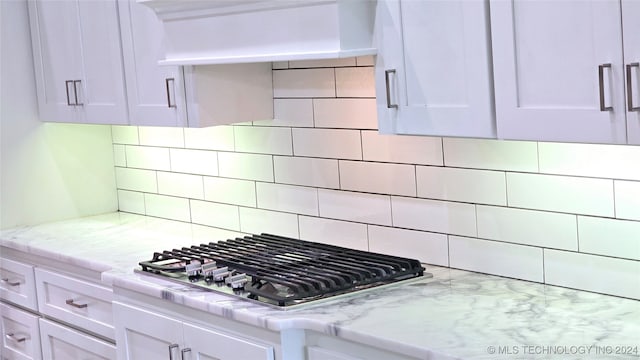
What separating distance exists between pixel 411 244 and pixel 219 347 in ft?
2.43

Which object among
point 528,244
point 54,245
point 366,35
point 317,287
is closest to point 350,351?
point 317,287

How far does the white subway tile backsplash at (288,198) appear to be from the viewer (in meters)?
3.48

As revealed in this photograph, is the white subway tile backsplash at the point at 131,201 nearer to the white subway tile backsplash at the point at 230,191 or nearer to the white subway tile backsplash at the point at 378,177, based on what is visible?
the white subway tile backsplash at the point at 230,191

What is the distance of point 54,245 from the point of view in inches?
148

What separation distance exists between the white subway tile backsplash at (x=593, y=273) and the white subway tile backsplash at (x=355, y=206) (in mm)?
653

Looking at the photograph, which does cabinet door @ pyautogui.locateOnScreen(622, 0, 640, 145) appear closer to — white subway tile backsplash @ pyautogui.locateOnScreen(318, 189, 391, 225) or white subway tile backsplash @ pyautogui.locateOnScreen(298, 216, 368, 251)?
white subway tile backsplash @ pyautogui.locateOnScreen(318, 189, 391, 225)

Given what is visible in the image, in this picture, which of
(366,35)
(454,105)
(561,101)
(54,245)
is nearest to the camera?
(561,101)

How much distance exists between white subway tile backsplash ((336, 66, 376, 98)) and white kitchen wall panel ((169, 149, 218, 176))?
84cm

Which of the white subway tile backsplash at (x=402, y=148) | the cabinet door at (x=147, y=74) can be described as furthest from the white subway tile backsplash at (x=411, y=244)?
the cabinet door at (x=147, y=74)

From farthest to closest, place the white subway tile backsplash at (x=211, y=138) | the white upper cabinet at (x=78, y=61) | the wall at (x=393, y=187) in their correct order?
the white subway tile backsplash at (x=211, y=138) → the white upper cabinet at (x=78, y=61) → the wall at (x=393, y=187)

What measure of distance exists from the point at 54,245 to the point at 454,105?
197 centimetres

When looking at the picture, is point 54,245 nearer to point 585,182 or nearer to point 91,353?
point 91,353

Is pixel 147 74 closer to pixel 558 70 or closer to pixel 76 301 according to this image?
pixel 76 301

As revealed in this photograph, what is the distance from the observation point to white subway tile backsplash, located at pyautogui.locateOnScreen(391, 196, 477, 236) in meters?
2.94
